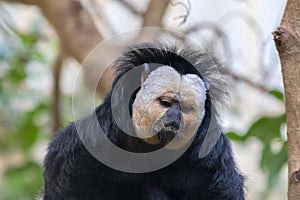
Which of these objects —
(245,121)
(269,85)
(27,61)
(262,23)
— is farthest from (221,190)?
Result: (245,121)

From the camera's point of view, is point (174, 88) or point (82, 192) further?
point (82, 192)

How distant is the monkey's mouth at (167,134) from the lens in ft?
4.85

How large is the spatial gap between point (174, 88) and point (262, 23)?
2.06 meters

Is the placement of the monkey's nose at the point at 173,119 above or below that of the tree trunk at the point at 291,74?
below

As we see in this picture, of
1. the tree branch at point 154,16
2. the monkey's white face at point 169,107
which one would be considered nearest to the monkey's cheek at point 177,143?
the monkey's white face at point 169,107

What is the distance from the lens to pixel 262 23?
348cm

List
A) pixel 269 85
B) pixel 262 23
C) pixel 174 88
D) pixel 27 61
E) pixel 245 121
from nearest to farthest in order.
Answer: pixel 174 88 < pixel 269 85 < pixel 27 61 < pixel 262 23 < pixel 245 121

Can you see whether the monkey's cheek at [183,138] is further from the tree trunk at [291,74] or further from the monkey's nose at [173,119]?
the tree trunk at [291,74]

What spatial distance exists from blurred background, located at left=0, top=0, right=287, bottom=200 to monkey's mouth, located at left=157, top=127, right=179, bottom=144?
276 mm

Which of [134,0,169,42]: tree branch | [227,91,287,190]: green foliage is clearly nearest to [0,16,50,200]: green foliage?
[134,0,169,42]: tree branch

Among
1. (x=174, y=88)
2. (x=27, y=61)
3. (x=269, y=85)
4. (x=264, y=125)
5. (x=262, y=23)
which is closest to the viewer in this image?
(x=174, y=88)

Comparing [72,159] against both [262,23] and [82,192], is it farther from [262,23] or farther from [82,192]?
[262,23]

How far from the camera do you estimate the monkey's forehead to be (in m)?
Answer: 1.51

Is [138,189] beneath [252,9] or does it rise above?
above
